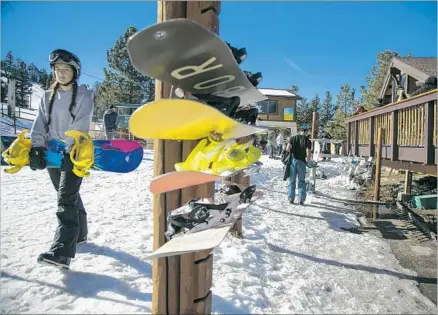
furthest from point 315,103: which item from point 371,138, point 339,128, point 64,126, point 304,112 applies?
point 64,126

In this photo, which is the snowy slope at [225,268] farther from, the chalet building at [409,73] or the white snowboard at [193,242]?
the chalet building at [409,73]

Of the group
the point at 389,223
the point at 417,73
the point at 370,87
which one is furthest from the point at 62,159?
the point at 370,87

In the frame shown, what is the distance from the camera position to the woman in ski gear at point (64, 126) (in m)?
2.34

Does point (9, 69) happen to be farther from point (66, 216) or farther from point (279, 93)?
point (66, 216)

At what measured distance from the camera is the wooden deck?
538 cm

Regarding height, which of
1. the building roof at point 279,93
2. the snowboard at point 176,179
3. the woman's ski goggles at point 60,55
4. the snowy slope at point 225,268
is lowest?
the snowy slope at point 225,268

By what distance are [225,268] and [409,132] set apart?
19.0 feet

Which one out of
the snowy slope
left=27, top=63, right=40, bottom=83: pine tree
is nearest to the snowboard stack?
the snowy slope

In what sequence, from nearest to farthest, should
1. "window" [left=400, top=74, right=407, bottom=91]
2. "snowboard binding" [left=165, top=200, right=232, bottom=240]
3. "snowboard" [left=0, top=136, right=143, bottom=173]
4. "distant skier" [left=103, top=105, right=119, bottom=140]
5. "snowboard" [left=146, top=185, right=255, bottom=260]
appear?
"snowboard" [left=146, top=185, right=255, bottom=260] < "snowboard binding" [left=165, top=200, right=232, bottom=240] < "snowboard" [left=0, top=136, right=143, bottom=173] < "distant skier" [left=103, top=105, right=119, bottom=140] < "window" [left=400, top=74, right=407, bottom=91]

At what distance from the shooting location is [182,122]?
142cm

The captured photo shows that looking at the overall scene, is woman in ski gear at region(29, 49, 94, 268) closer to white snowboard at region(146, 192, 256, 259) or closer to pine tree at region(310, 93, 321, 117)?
white snowboard at region(146, 192, 256, 259)

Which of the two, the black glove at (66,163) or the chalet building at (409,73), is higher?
the chalet building at (409,73)

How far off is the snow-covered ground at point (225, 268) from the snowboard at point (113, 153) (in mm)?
946

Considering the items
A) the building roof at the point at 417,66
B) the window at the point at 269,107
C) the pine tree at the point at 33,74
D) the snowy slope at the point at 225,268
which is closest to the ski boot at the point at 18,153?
the snowy slope at the point at 225,268
